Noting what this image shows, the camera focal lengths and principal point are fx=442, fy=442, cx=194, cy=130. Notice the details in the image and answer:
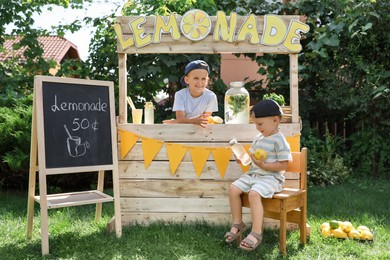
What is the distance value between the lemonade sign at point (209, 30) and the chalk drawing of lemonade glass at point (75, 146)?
91cm

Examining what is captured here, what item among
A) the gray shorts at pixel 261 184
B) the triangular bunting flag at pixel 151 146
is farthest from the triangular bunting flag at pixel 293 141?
the triangular bunting flag at pixel 151 146

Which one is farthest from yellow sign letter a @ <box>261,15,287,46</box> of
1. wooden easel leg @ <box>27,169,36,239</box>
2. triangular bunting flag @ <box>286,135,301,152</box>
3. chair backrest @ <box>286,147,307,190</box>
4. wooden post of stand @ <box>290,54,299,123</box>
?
wooden easel leg @ <box>27,169,36,239</box>

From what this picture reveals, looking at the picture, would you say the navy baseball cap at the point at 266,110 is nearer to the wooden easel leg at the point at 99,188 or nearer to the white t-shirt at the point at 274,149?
the white t-shirt at the point at 274,149

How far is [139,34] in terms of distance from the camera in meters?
3.79

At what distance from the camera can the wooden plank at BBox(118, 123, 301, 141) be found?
3725 mm

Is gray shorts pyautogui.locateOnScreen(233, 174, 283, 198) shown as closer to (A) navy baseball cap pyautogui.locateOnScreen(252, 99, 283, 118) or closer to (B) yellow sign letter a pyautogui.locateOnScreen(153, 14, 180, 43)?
(A) navy baseball cap pyautogui.locateOnScreen(252, 99, 283, 118)

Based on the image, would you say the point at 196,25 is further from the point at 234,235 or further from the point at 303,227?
the point at 303,227

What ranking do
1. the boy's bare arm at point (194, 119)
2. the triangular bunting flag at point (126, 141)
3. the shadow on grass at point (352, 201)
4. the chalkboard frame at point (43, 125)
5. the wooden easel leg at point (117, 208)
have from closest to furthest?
1. the chalkboard frame at point (43, 125)
2. the wooden easel leg at point (117, 208)
3. the boy's bare arm at point (194, 119)
4. the triangular bunting flag at point (126, 141)
5. the shadow on grass at point (352, 201)

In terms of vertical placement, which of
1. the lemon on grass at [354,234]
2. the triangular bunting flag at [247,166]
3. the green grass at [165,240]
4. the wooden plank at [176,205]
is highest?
the triangular bunting flag at [247,166]

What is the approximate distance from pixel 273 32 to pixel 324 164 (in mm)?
3235

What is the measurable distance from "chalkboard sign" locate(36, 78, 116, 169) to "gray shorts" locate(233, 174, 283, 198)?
1089 millimetres

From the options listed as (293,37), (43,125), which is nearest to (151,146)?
(43,125)

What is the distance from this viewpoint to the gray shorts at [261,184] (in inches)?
126

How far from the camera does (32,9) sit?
6.86 m
